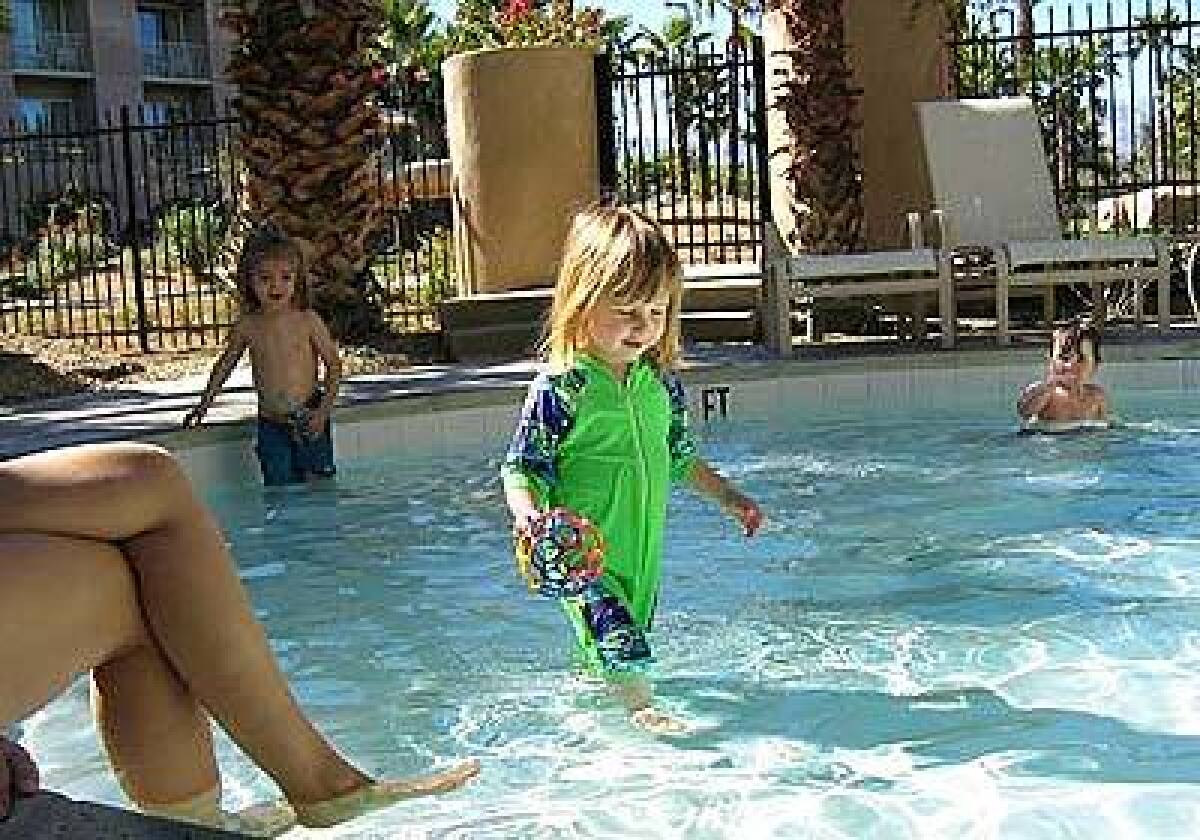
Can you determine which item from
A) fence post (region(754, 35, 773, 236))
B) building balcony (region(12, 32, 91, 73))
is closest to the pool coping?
fence post (region(754, 35, 773, 236))

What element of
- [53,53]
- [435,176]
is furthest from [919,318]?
[53,53]

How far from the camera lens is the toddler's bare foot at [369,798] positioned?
2.50 meters

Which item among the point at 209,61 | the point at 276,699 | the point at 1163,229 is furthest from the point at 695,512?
the point at 209,61

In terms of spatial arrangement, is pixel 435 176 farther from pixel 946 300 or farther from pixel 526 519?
pixel 526 519

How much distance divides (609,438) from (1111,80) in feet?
33.3

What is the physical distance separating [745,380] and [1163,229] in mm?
5909

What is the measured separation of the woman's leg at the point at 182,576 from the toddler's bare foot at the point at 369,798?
0.01 m

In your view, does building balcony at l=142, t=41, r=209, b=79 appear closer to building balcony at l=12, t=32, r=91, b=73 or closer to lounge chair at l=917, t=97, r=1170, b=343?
building balcony at l=12, t=32, r=91, b=73

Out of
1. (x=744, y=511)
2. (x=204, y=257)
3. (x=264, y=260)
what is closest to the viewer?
(x=744, y=511)

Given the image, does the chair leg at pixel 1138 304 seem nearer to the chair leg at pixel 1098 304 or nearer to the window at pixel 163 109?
the chair leg at pixel 1098 304

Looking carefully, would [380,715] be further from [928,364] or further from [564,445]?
[928,364]

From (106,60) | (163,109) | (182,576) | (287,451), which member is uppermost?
(106,60)

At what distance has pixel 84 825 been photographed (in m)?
1.85

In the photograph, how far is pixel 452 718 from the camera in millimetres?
4020
